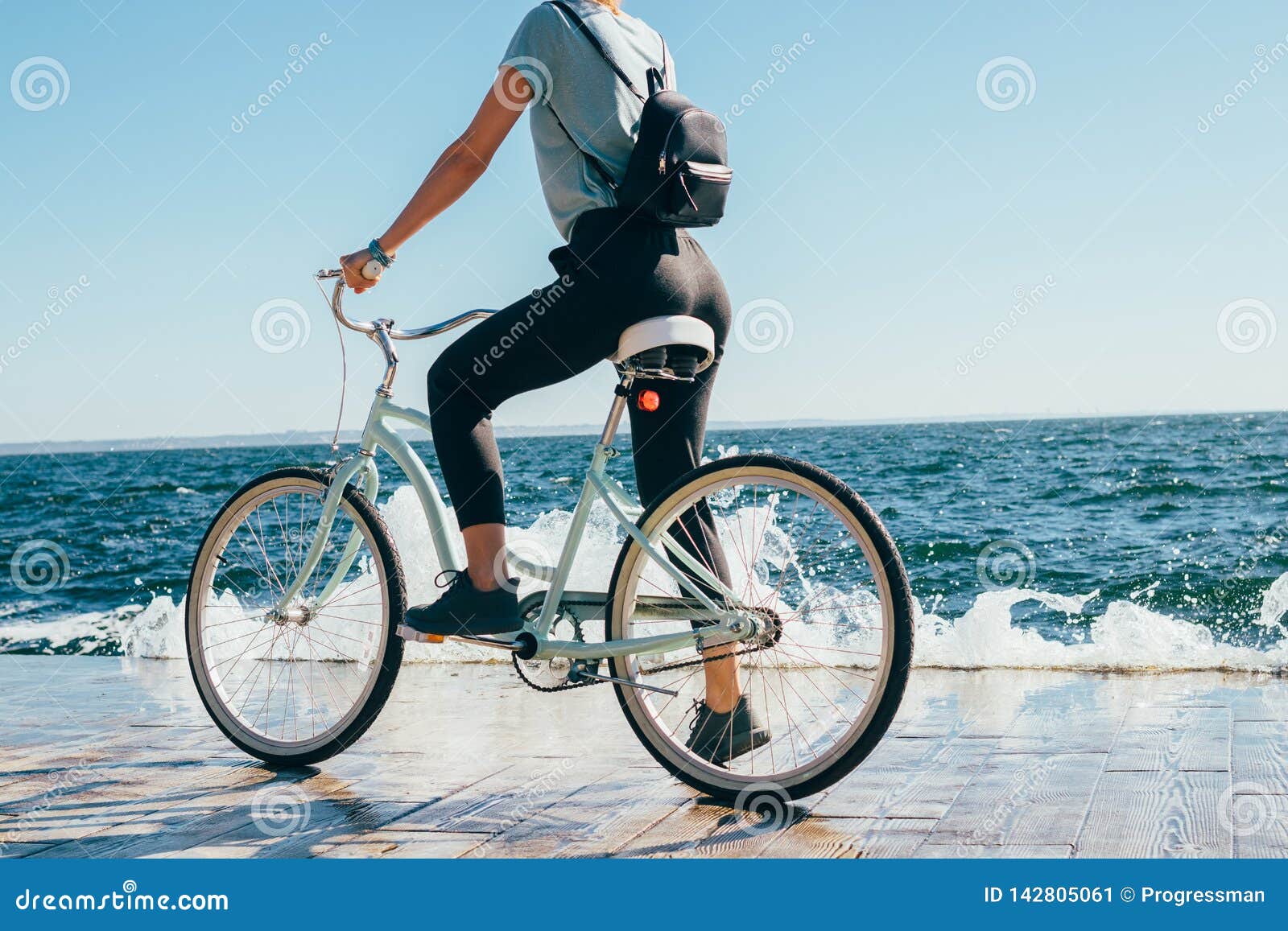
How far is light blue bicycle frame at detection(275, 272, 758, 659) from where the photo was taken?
273cm

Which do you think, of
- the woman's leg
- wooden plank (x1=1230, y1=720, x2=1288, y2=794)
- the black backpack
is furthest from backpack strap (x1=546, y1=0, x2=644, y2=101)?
wooden plank (x1=1230, y1=720, x2=1288, y2=794)

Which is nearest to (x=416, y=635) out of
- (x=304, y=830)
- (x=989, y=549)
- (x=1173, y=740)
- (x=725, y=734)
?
(x=304, y=830)

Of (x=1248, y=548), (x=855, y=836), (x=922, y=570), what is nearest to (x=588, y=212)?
(x=855, y=836)

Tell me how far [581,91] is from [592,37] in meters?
0.12

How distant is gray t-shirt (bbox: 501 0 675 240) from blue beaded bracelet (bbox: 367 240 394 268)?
0.49 metres

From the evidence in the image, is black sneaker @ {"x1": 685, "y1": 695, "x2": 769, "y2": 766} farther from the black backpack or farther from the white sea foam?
the black backpack

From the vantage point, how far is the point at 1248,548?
1574cm

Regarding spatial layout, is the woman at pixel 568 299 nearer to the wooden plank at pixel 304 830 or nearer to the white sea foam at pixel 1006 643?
the white sea foam at pixel 1006 643

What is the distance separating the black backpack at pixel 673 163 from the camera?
8.61 feet

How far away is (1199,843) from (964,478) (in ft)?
84.4

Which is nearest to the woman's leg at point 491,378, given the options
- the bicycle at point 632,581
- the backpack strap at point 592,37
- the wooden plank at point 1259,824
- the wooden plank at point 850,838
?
the bicycle at point 632,581

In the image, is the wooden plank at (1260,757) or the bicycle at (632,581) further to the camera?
the wooden plank at (1260,757)

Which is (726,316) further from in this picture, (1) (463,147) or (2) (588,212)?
(1) (463,147)

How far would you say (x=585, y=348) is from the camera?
2.74m
